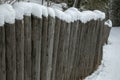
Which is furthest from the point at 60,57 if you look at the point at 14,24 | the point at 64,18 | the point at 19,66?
the point at 14,24

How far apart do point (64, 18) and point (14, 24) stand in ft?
6.77

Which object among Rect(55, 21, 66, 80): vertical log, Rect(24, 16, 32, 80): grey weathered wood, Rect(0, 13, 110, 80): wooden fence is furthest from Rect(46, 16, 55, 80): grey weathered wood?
Rect(24, 16, 32, 80): grey weathered wood

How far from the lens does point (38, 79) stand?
17.0 feet

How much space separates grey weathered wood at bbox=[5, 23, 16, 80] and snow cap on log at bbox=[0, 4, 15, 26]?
69mm

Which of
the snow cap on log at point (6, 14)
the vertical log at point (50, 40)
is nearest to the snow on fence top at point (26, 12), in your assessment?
the snow cap on log at point (6, 14)

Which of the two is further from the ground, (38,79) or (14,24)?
(14,24)

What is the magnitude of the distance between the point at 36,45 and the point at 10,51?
0.80 m

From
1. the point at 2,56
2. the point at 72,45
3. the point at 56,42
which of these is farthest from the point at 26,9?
the point at 72,45

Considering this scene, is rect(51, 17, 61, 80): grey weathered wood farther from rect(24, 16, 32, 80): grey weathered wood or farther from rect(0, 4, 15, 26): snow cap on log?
rect(0, 4, 15, 26): snow cap on log

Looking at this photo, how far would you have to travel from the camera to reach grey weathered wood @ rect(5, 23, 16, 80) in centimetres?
400

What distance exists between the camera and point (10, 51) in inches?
161

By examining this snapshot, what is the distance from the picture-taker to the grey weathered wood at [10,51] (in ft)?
13.1

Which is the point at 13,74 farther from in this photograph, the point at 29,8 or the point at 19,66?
the point at 29,8

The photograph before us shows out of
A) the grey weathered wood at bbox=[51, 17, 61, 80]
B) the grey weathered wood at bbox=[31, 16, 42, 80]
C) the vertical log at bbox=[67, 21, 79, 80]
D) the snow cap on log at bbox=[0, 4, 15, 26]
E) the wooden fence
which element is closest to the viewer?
the snow cap on log at bbox=[0, 4, 15, 26]
